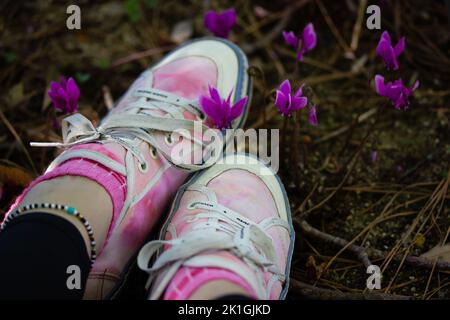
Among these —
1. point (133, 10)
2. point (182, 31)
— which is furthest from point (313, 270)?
point (133, 10)

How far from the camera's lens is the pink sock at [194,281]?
936mm

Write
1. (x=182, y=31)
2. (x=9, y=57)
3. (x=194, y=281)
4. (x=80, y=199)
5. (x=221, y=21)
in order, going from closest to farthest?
(x=194, y=281)
(x=80, y=199)
(x=221, y=21)
(x=9, y=57)
(x=182, y=31)

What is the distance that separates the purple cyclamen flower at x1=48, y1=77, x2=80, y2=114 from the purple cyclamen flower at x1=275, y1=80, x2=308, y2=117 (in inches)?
20.8

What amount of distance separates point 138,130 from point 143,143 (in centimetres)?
5

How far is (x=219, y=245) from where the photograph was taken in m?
1.02

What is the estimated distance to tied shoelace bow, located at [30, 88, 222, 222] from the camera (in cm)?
123

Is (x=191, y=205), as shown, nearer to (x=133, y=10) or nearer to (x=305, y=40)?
(x=305, y=40)

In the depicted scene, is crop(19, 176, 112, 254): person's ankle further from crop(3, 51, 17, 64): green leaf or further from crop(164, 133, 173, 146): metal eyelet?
crop(3, 51, 17, 64): green leaf

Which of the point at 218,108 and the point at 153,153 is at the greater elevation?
the point at 218,108

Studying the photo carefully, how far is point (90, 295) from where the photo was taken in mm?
1148

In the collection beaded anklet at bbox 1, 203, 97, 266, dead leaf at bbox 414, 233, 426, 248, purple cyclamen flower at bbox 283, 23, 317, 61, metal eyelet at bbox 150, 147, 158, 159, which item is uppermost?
purple cyclamen flower at bbox 283, 23, 317, 61

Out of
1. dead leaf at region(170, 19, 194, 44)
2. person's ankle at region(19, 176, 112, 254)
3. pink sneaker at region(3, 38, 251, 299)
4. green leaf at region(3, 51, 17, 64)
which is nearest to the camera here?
person's ankle at region(19, 176, 112, 254)

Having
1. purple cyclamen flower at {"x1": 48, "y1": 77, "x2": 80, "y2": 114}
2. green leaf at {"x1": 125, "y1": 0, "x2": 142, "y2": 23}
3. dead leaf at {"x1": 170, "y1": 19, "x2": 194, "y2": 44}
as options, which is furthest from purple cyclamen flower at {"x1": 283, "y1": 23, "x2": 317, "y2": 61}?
green leaf at {"x1": 125, "y1": 0, "x2": 142, "y2": 23}

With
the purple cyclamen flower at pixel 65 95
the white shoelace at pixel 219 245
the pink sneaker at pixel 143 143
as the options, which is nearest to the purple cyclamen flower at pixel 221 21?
the pink sneaker at pixel 143 143
